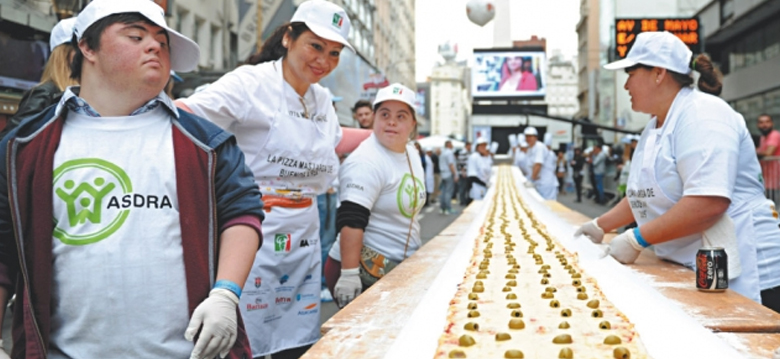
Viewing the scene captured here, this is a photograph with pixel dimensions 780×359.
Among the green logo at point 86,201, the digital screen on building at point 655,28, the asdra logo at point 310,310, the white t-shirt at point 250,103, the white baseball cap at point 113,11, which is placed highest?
the digital screen on building at point 655,28

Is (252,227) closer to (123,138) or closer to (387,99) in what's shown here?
(123,138)

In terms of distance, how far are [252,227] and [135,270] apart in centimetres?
35

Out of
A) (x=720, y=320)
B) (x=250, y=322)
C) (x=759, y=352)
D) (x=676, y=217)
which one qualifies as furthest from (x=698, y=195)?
(x=250, y=322)

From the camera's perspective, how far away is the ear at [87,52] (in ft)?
6.30

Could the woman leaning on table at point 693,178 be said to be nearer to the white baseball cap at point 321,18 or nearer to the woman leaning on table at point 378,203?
the woman leaning on table at point 378,203

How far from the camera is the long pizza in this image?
188 cm

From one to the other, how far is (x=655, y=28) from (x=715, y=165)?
34.4ft

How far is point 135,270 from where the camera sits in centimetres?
186

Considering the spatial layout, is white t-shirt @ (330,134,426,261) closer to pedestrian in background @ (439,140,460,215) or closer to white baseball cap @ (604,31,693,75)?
white baseball cap @ (604,31,693,75)

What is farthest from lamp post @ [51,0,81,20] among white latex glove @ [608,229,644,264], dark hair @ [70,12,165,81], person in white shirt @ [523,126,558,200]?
person in white shirt @ [523,126,558,200]

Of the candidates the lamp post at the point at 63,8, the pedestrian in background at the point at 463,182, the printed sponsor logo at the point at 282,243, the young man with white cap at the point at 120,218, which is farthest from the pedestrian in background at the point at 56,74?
the pedestrian in background at the point at 463,182

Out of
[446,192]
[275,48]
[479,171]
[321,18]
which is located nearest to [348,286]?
[275,48]

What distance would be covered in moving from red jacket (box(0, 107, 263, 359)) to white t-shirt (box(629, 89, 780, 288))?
74.6 inches

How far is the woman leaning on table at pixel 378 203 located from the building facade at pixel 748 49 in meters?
17.2
